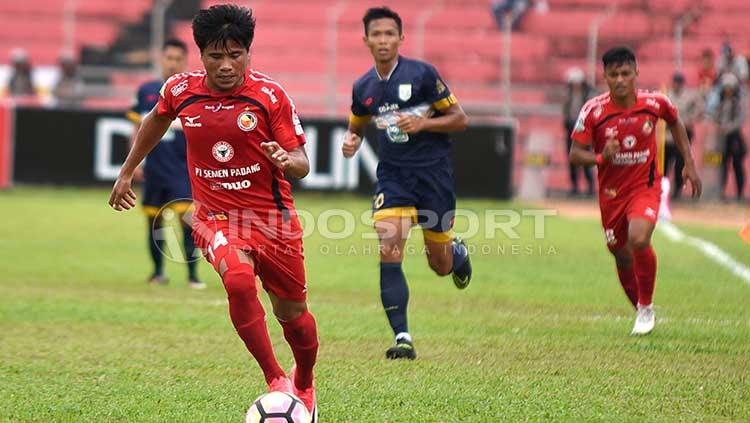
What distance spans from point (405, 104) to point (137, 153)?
2.72 m

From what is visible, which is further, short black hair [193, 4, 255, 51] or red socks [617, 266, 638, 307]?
red socks [617, 266, 638, 307]

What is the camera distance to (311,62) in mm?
26812

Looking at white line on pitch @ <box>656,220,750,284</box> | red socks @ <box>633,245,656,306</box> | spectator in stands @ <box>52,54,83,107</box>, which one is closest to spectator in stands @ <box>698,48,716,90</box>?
white line on pitch @ <box>656,220,750,284</box>

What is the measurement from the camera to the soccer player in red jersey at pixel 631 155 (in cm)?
940

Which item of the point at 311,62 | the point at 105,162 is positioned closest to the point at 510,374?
the point at 105,162

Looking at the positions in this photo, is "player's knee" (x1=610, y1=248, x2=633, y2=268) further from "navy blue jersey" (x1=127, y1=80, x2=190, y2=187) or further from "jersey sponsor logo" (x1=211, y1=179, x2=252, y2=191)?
"navy blue jersey" (x1=127, y1=80, x2=190, y2=187)

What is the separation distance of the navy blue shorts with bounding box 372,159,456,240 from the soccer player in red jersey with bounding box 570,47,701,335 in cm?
121

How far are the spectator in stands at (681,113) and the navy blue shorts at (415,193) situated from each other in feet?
A: 46.5

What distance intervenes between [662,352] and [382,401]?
102 inches

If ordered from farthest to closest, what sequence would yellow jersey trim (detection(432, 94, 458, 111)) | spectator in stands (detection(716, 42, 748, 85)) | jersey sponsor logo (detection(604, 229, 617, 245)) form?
1. spectator in stands (detection(716, 42, 748, 85))
2. jersey sponsor logo (detection(604, 229, 617, 245))
3. yellow jersey trim (detection(432, 94, 458, 111))

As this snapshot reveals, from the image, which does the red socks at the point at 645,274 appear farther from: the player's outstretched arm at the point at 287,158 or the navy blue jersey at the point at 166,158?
the navy blue jersey at the point at 166,158

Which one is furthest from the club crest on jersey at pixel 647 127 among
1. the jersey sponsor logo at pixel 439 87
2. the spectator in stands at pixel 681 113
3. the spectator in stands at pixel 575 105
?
the spectator in stands at pixel 575 105

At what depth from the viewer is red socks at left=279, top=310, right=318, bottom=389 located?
6566mm

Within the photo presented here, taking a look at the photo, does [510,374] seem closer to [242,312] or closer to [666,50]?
[242,312]
